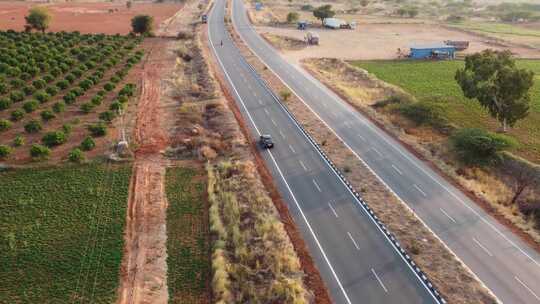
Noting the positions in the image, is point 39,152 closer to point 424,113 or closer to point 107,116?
point 107,116

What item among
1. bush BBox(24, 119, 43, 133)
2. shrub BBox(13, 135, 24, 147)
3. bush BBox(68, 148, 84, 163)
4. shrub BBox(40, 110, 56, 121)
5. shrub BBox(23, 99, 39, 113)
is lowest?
bush BBox(68, 148, 84, 163)

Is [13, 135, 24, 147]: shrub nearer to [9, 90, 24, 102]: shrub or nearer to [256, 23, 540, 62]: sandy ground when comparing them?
[9, 90, 24, 102]: shrub

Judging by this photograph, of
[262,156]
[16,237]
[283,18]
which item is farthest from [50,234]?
[283,18]

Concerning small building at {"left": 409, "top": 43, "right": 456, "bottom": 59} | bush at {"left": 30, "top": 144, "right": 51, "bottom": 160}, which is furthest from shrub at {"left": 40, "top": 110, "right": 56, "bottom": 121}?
small building at {"left": 409, "top": 43, "right": 456, "bottom": 59}

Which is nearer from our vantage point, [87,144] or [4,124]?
[87,144]

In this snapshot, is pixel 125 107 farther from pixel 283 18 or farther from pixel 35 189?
pixel 283 18

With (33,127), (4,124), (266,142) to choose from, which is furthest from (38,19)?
(266,142)
